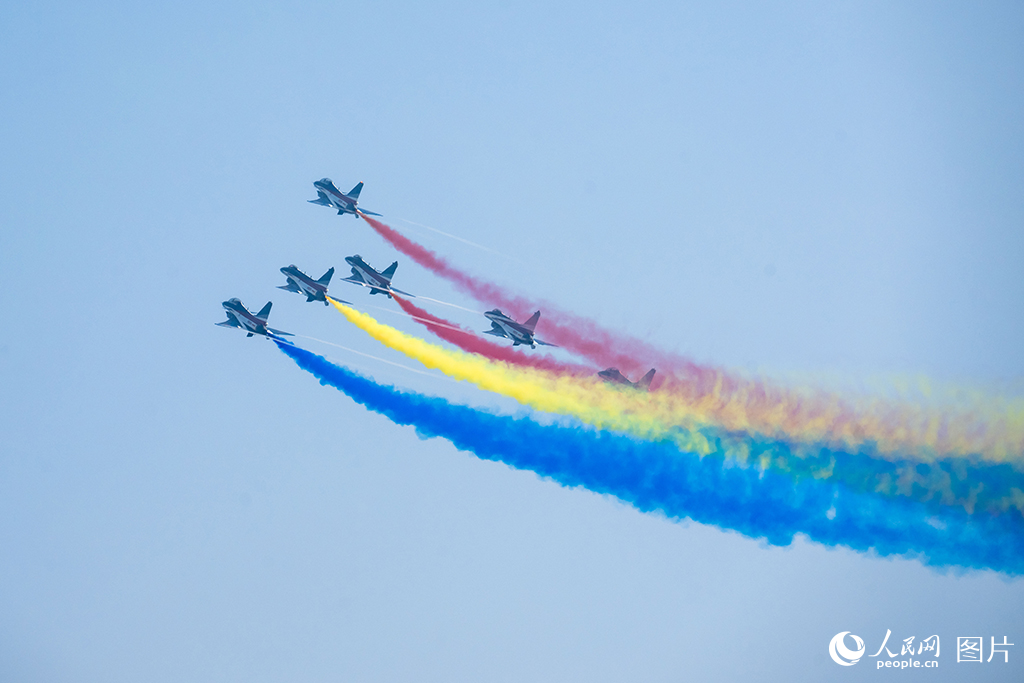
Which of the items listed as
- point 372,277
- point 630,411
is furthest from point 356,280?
point 630,411

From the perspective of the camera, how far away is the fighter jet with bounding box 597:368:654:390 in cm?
7688

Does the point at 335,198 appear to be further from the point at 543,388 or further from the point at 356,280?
the point at 543,388

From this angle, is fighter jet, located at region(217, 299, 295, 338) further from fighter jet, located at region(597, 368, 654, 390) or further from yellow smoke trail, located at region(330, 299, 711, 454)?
fighter jet, located at region(597, 368, 654, 390)

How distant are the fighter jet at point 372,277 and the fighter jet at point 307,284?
2.80 metres

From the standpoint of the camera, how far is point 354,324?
76.6m

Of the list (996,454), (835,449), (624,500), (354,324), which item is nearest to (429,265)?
(354,324)

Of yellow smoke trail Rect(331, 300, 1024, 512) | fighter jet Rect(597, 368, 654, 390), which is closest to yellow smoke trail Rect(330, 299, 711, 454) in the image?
yellow smoke trail Rect(331, 300, 1024, 512)

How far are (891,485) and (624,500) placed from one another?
13399mm

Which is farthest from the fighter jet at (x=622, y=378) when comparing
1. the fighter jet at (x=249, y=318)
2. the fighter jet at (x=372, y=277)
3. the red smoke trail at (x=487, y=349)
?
the fighter jet at (x=249, y=318)

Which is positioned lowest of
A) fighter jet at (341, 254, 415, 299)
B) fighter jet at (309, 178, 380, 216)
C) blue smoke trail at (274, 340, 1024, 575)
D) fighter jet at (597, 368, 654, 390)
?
blue smoke trail at (274, 340, 1024, 575)

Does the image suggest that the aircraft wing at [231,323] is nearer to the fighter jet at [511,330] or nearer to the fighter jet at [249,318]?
the fighter jet at [249,318]

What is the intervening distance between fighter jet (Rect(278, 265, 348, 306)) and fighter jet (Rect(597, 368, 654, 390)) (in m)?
16.4

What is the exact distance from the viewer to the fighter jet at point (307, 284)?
77.2 metres

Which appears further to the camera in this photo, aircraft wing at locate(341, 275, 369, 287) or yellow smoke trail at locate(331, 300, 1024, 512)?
aircraft wing at locate(341, 275, 369, 287)
